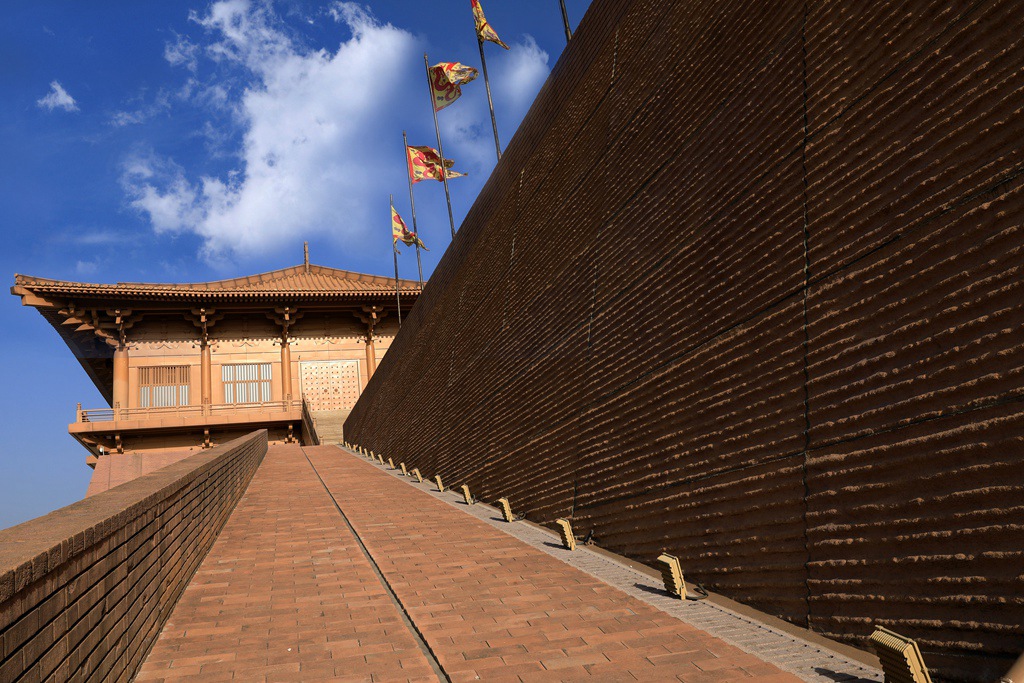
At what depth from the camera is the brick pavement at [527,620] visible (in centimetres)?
313

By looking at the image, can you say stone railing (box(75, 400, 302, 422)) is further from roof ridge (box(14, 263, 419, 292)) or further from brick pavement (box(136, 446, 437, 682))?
brick pavement (box(136, 446, 437, 682))

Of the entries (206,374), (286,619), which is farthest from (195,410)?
(286,619)

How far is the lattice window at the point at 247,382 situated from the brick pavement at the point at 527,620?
17507 mm

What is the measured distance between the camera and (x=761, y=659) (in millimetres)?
3148

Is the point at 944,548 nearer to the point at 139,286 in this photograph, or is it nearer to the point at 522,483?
the point at 522,483

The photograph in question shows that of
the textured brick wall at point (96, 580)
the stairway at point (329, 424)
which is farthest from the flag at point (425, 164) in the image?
the textured brick wall at point (96, 580)

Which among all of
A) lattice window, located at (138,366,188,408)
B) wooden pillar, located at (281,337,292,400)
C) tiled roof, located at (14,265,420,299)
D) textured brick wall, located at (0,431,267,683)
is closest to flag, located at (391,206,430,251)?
tiled roof, located at (14,265,420,299)

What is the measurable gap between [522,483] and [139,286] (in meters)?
18.1

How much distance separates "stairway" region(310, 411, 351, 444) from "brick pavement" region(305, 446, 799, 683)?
14.8m

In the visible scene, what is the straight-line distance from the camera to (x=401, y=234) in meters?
20.6

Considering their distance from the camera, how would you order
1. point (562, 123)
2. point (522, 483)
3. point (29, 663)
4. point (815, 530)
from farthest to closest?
point (562, 123) < point (522, 483) < point (815, 530) < point (29, 663)

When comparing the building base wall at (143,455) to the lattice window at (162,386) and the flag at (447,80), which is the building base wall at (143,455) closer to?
the lattice window at (162,386)

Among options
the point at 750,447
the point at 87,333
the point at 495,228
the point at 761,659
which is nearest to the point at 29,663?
the point at 761,659

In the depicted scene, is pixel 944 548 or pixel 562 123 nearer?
pixel 944 548
